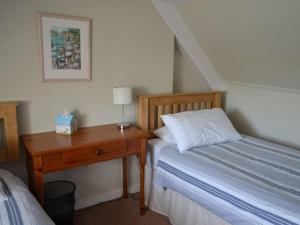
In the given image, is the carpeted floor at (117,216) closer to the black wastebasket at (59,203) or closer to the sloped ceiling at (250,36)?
the black wastebasket at (59,203)

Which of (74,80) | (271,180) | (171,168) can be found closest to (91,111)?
(74,80)

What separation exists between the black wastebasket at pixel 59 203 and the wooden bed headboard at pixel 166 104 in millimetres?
874

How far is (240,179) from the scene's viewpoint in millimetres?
1838

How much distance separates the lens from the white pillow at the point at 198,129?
→ 2379 millimetres

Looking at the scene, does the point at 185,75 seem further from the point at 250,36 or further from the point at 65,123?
the point at 65,123

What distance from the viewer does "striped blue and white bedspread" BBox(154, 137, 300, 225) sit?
1.60 m

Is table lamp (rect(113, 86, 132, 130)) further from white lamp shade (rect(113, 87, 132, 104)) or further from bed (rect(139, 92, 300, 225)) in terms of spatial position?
bed (rect(139, 92, 300, 225))

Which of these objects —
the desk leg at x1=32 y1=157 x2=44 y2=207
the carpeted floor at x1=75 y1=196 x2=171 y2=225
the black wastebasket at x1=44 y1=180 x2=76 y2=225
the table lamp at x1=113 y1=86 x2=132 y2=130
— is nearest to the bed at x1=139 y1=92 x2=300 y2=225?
the carpeted floor at x1=75 y1=196 x2=171 y2=225

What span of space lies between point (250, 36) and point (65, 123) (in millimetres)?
1668

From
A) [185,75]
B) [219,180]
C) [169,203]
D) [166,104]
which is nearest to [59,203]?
[169,203]

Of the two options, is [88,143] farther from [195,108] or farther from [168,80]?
[195,108]

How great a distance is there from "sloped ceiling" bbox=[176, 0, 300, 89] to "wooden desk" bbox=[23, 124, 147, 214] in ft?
3.81

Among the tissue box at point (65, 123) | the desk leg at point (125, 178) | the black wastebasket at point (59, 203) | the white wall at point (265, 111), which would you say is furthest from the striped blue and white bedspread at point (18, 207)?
the white wall at point (265, 111)

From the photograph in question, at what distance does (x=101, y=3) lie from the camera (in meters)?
2.38
